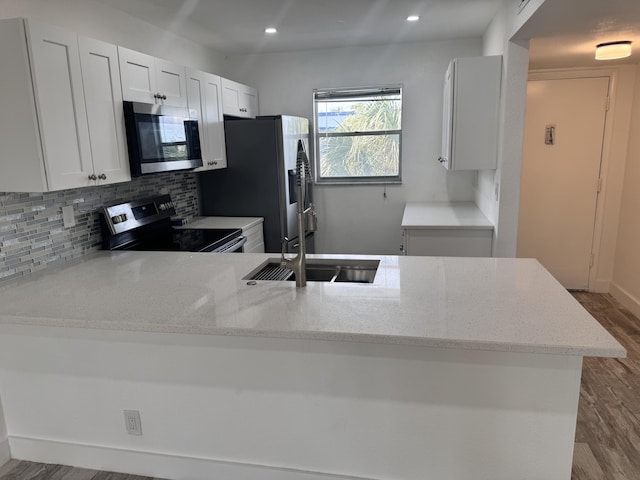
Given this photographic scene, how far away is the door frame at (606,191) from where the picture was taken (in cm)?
413

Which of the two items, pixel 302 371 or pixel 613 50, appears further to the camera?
pixel 613 50

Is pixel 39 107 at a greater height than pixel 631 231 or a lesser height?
greater

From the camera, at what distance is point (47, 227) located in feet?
8.04

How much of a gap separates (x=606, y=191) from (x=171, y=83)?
13.0ft

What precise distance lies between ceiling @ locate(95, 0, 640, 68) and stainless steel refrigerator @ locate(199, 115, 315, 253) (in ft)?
2.44

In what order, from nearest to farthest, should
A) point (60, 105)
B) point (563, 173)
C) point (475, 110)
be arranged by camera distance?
point (60, 105) < point (475, 110) < point (563, 173)

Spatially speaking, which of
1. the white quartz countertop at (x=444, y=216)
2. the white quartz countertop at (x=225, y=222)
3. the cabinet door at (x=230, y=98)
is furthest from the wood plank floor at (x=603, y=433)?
the cabinet door at (x=230, y=98)

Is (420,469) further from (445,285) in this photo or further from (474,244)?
(474,244)

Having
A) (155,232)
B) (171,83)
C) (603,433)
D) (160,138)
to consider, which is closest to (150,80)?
(171,83)

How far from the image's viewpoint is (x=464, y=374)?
1703mm

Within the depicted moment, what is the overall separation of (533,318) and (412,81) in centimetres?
339

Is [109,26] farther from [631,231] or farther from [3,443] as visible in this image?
[631,231]

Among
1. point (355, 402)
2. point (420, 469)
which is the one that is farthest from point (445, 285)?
point (420, 469)

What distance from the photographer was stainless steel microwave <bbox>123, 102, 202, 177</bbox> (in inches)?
104
